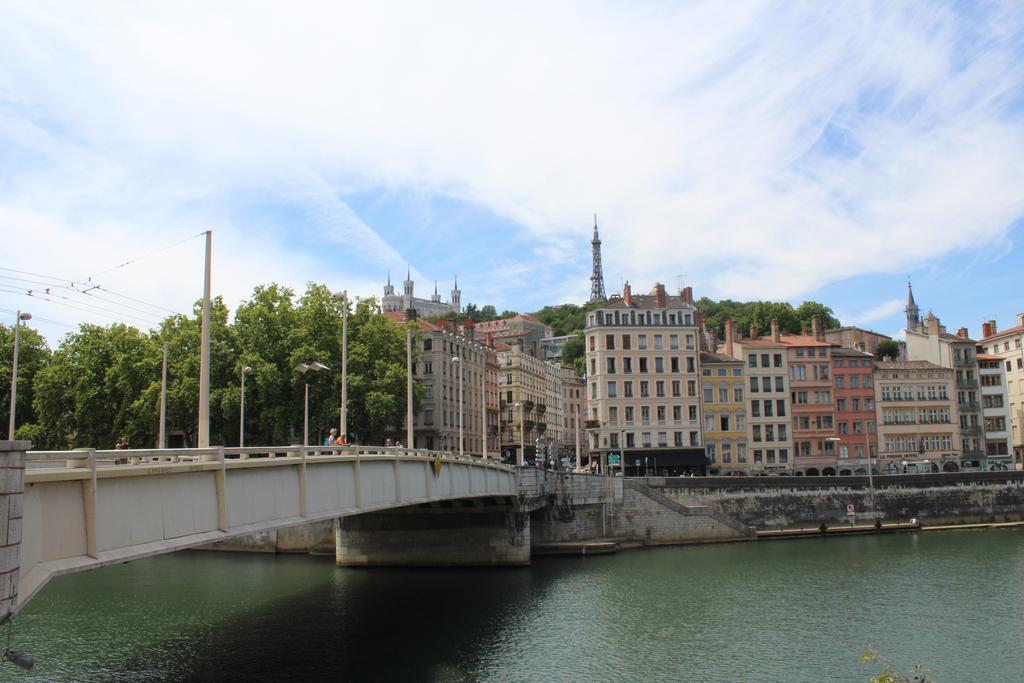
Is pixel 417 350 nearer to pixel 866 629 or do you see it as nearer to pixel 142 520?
pixel 866 629

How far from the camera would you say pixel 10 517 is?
12703mm

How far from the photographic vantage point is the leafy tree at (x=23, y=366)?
235ft

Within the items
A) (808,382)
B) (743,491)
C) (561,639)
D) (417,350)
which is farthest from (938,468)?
(561,639)

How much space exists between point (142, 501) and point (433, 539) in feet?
120

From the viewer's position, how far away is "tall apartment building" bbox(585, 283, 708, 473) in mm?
84312

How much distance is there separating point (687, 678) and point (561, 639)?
22.9ft

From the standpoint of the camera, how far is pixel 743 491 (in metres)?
69.6

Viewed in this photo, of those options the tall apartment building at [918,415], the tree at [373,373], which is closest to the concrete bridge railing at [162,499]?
the tree at [373,373]

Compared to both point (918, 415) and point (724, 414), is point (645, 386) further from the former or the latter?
point (918, 415)

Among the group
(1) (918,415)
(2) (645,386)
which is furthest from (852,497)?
(1) (918,415)

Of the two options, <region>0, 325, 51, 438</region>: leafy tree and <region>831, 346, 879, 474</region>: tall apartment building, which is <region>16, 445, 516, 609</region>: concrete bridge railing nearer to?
<region>0, 325, 51, 438</region>: leafy tree

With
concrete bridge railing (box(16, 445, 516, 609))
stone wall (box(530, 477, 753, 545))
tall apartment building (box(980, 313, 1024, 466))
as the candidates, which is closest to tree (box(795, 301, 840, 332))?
tall apartment building (box(980, 313, 1024, 466))

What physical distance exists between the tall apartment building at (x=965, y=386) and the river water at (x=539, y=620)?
42.9 meters

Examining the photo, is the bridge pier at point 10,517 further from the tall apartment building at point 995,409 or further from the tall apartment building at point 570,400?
the tall apartment building at point 570,400
